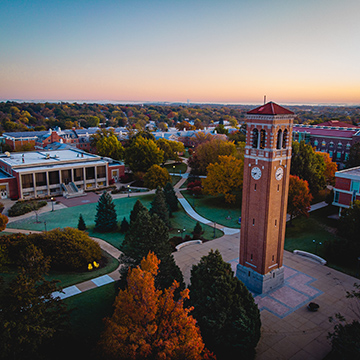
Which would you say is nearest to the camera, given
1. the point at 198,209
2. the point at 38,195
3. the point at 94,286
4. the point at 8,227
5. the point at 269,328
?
the point at 269,328

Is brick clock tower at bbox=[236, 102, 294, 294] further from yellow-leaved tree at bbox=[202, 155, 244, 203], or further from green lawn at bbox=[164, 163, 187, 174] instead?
green lawn at bbox=[164, 163, 187, 174]

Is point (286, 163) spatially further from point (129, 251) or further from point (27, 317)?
point (27, 317)

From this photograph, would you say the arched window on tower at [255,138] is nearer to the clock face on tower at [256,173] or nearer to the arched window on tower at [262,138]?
the arched window on tower at [262,138]

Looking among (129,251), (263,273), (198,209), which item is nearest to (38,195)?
(198,209)

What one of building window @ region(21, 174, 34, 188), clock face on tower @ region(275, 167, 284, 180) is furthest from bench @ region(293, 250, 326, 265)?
building window @ region(21, 174, 34, 188)

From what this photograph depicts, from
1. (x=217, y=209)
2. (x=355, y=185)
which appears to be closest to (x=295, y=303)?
(x=355, y=185)

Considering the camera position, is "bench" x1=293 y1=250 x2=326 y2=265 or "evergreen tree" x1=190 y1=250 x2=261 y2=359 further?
"bench" x1=293 y1=250 x2=326 y2=265

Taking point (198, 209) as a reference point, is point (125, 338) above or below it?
above
